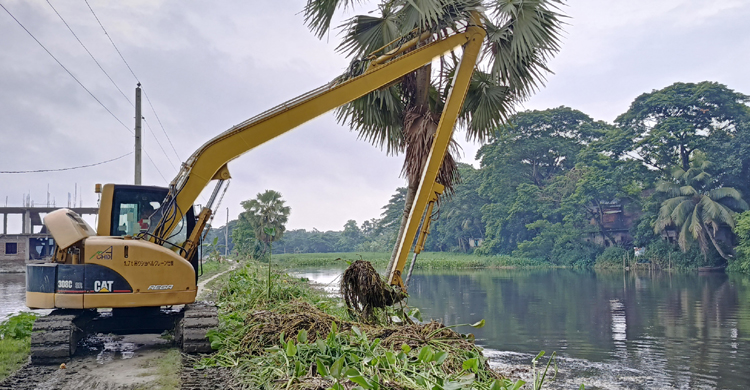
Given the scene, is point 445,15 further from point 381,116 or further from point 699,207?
point 699,207

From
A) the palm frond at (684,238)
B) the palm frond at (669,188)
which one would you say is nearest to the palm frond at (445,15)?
the palm frond at (684,238)

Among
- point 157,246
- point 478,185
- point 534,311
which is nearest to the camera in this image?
point 157,246

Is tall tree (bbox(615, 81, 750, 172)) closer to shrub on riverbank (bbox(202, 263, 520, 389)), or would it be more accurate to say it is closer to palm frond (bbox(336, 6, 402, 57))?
palm frond (bbox(336, 6, 402, 57))

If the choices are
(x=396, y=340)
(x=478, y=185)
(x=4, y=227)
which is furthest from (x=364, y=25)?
(x=478, y=185)

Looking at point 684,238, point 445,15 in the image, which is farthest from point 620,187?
point 445,15

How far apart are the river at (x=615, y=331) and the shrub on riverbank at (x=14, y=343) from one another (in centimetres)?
390

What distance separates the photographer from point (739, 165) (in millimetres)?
35531

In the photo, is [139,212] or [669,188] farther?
[669,188]

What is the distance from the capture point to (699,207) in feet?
117

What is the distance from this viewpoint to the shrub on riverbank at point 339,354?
13.8ft

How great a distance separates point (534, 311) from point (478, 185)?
142ft

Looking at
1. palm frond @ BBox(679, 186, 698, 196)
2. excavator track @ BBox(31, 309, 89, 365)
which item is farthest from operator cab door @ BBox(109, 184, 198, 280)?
palm frond @ BBox(679, 186, 698, 196)

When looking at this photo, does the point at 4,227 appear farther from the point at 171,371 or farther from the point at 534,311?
the point at 171,371

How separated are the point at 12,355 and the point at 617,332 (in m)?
10.9
